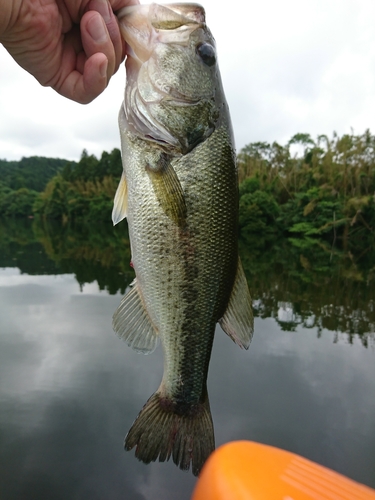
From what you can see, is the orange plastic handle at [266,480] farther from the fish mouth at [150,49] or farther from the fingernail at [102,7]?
the fingernail at [102,7]

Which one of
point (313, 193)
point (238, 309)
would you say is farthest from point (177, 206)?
point (313, 193)

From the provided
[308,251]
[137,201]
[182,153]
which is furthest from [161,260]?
[308,251]

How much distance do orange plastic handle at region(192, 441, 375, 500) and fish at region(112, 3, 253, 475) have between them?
49 centimetres

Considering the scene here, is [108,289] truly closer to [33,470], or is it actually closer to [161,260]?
[33,470]

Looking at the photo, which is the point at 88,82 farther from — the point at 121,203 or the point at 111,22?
the point at 121,203

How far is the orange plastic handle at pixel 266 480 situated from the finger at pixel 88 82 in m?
1.67

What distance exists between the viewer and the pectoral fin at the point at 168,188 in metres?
1.65

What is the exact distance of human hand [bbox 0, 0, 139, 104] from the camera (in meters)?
1.60

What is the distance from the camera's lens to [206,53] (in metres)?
1.76

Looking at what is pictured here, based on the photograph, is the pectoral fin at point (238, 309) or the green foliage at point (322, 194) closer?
the pectoral fin at point (238, 309)

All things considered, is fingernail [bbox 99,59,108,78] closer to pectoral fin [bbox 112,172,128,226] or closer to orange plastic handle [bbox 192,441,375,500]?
pectoral fin [bbox 112,172,128,226]

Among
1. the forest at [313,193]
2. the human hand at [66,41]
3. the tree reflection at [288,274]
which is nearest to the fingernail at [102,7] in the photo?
the human hand at [66,41]

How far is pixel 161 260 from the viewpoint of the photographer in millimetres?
1731

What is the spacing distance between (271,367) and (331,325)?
3.30 meters
